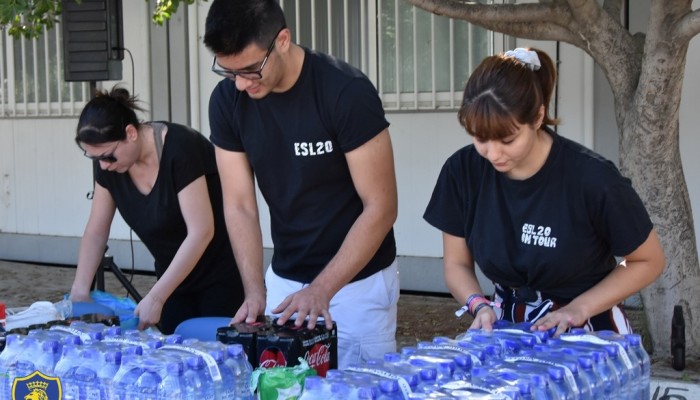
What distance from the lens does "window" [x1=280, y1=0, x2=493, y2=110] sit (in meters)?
8.39

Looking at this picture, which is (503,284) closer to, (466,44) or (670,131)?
(670,131)

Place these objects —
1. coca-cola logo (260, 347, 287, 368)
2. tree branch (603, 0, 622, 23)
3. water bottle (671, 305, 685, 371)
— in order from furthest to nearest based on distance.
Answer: tree branch (603, 0, 622, 23) < water bottle (671, 305, 685, 371) < coca-cola logo (260, 347, 287, 368)

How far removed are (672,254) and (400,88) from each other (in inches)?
122

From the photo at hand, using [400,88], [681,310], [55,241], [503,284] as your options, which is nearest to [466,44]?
[400,88]

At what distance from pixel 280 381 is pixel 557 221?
920 millimetres

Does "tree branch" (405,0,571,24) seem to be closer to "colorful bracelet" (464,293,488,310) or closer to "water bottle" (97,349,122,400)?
"colorful bracelet" (464,293,488,310)

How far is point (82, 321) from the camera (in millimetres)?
3186

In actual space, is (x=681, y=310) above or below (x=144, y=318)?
below

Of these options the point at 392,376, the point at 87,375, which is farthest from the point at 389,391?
the point at 87,375

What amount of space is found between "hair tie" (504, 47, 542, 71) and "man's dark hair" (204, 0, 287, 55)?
707mm

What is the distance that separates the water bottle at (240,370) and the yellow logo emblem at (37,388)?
44cm

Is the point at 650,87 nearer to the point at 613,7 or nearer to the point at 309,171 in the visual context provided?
the point at 613,7

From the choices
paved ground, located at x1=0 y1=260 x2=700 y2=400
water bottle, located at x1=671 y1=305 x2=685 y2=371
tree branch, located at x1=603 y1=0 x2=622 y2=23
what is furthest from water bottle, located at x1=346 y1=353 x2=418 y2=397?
tree branch, located at x1=603 y1=0 x2=622 y2=23

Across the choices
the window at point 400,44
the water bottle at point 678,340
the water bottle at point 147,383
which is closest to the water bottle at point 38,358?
the water bottle at point 147,383
